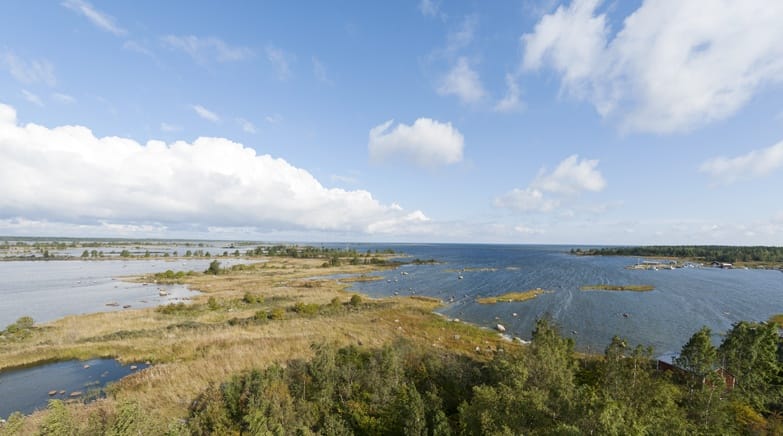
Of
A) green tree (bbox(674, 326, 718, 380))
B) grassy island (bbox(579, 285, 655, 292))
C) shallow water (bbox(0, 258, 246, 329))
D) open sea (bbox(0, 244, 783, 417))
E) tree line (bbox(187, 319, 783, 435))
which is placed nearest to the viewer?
tree line (bbox(187, 319, 783, 435))

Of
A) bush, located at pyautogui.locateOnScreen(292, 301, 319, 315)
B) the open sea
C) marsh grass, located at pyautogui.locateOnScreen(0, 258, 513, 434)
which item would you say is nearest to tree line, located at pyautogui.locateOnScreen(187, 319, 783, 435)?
marsh grass, located at pyautogui.locateOnScreen(0, 258, 513, 434)

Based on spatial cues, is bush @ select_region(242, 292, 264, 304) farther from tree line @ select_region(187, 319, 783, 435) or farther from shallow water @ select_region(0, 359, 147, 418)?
tree line @ select_region(187, 319, 783, 435)

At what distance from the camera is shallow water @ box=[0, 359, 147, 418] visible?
97.3 ft

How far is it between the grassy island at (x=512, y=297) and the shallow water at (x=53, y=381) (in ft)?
222

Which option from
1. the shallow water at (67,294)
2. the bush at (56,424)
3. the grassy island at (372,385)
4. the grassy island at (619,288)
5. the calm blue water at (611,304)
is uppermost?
the bush at (56,424)

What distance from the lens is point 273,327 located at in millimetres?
48250

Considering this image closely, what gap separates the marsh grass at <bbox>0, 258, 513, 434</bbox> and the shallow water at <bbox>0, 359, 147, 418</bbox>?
6.05ft

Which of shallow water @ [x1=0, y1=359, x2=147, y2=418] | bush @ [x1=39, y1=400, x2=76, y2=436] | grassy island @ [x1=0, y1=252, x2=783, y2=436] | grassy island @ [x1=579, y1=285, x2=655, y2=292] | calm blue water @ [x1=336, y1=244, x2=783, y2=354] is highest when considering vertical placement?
bush @ [x1=39, y1=400, x2=76, y2=436]

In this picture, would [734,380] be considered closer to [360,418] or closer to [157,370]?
[360,418]

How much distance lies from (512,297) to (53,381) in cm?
8257

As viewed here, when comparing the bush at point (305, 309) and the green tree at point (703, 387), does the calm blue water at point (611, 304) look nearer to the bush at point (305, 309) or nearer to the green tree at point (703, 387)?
the green tree at point (703, 387)

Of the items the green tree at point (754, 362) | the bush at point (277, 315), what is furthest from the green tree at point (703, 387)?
the bush at point (277, 315)

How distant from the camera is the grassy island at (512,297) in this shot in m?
78.9

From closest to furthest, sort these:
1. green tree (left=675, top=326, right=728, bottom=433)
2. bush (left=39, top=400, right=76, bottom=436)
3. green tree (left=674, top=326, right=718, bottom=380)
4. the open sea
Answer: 1. bush (left=39, top=400, right=76, bottom=436)
2. green tree (left=675, top=326, right=728, bottom=433)
3. green tree (left=674, top=326, right=718, bottom=380)
4. the open sea
